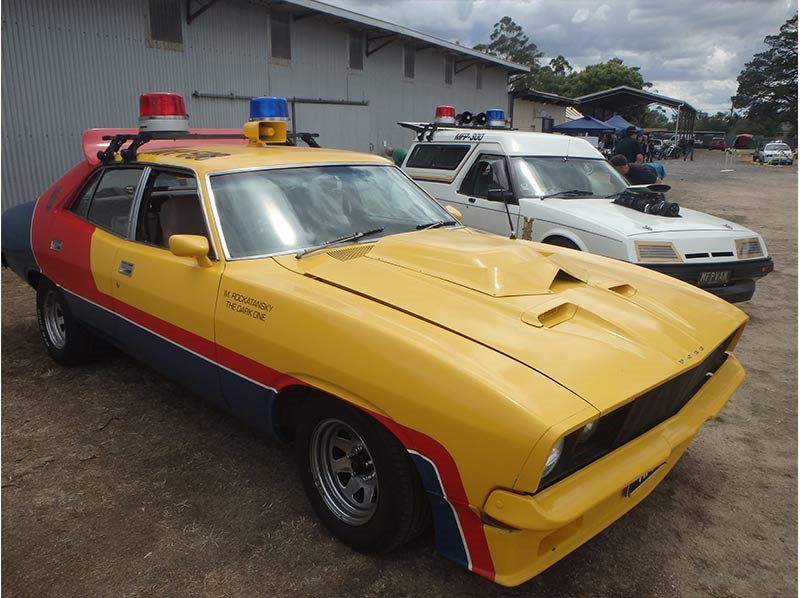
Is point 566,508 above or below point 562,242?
below

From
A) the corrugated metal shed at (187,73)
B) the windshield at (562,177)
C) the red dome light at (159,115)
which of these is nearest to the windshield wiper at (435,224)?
the red dome light at (159,115)

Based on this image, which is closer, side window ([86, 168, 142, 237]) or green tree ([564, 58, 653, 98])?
side window ([86, 168, 142, 237])

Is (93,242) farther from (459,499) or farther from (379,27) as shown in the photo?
(379,27)

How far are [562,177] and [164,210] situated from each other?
4.46 m

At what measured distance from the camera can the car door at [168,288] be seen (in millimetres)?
2898

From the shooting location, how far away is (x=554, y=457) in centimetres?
196

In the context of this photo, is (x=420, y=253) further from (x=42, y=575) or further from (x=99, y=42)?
(x=99, y=42)

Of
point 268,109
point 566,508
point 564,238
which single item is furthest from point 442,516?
point 564,238

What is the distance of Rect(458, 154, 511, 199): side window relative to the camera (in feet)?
21.3

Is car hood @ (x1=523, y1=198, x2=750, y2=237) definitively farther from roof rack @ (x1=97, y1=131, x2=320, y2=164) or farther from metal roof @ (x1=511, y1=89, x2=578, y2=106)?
metal roof @ (x1=511, y1=89, x2=578, y2=106)

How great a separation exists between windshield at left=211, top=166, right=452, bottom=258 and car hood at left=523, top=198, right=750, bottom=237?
237 centimetres

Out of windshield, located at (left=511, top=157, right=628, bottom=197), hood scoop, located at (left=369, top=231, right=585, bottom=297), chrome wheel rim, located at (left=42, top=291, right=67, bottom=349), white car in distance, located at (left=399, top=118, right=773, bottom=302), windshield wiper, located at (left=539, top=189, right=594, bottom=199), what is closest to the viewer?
hood scoop, located at (left=369, top=231, right=585, bottom=297)

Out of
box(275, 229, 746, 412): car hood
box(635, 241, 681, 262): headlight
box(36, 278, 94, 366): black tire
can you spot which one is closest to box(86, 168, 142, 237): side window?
box(36, 278, 94, 366): black tire

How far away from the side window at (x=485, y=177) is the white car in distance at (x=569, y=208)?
11mm
